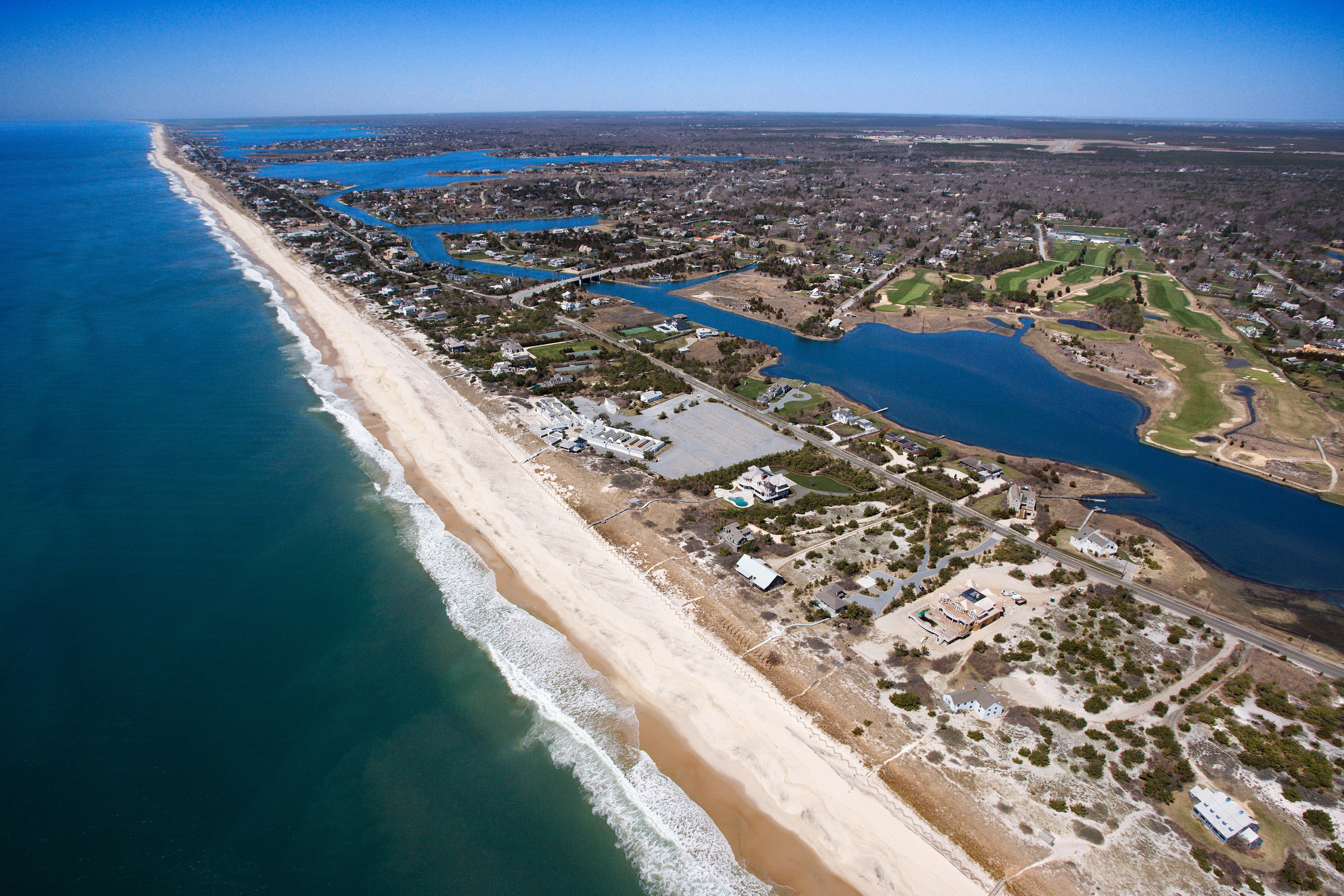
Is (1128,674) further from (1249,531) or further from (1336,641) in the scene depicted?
(1249,531)

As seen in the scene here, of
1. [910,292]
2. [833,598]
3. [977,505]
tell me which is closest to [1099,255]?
[910,292]

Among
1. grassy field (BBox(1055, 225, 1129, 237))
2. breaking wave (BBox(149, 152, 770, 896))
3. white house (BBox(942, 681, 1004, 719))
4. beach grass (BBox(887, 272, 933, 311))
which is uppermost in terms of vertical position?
grassy field (BBox(1055, 225, 1129, 237))

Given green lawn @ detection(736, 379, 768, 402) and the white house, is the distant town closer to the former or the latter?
the white house

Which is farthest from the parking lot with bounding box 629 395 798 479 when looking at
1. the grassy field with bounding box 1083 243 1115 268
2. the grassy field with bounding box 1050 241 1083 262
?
the grassy field with bounding box 1083 243 1115 268

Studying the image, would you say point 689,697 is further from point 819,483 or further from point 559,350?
point 559,350

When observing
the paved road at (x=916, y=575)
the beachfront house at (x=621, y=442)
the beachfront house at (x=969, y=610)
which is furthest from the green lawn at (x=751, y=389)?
the beachfront house at (x=969, y=610)

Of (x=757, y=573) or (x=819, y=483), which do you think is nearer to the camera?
(x=757, y=573)
